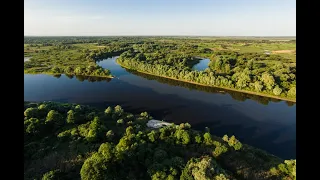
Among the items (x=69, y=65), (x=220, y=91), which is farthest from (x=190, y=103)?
(x=69, y=65)

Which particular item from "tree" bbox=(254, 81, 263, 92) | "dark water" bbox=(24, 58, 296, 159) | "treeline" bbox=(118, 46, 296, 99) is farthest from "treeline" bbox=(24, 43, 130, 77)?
"tree" bbox=(254, 81, 263, 92)

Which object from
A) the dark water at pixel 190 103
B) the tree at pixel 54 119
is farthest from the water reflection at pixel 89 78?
the tree at pixel 54 119

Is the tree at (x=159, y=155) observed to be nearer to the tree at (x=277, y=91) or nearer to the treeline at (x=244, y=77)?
the treeline at (x=244, y=77)

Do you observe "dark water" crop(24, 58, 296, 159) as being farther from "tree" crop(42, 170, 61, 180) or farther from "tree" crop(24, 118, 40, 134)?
"tree" crop(42, 170, 61, 180)

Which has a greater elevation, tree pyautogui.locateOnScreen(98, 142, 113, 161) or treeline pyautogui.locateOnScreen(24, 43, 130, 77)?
treeline pyautogui.locateOnScreen(24, 43, 130, 77)

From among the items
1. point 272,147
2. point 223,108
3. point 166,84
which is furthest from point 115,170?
point 166,84

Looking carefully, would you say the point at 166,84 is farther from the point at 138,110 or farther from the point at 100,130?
the point at 100,130
